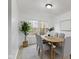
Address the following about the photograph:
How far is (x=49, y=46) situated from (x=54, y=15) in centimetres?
393

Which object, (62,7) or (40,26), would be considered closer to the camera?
(62,7)

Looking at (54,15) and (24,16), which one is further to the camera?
(54,15)

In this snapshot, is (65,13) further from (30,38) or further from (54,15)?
(30,38)

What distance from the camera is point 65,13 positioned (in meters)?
6.25

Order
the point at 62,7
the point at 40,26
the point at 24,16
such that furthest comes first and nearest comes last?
1. the point at 40,26
2. the point at 24,16
3. the point at 62,7
